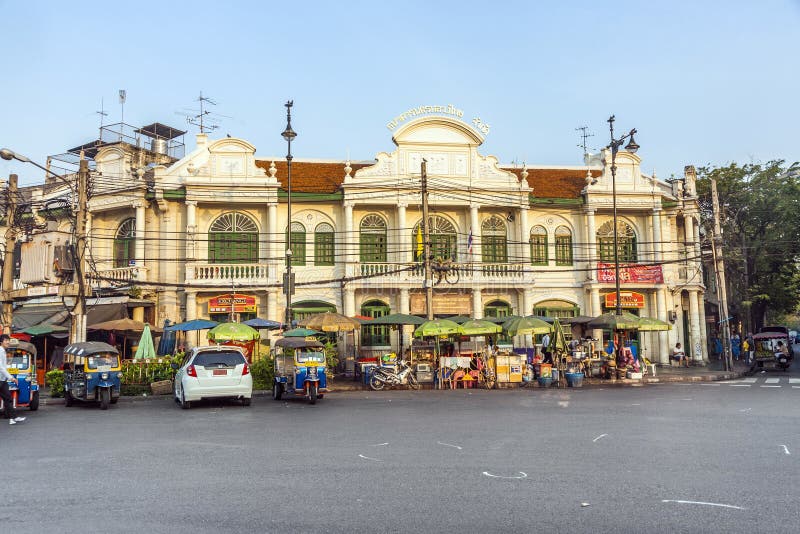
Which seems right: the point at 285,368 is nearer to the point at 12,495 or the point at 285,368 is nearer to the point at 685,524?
the point at 12,495

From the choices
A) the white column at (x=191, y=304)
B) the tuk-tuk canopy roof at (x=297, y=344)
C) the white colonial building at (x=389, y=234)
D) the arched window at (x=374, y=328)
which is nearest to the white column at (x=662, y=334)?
the white colonial building at (x=389, y=234)

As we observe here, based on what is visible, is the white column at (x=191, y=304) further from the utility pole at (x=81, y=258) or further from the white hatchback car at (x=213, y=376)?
the white hatchback car at (x=213, y=376)

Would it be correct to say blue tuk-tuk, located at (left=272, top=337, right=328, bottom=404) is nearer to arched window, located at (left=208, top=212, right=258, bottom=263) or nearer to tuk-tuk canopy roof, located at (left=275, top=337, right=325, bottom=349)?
tuk-tuk canopy roof, located at (left=275, top=337, right=325, bottom=349)

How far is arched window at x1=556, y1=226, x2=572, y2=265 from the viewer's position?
3419 cm

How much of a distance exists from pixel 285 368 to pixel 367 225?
13882 mm

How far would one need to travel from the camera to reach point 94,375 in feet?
57.9

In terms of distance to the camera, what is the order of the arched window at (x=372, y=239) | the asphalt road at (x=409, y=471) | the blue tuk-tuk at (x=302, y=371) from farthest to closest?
the arched window at (x=372, y=239) → the blue tuk-tuk at (x=302, y=371) → the asphalt road at (x=409, y=471)

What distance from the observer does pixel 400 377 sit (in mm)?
23453

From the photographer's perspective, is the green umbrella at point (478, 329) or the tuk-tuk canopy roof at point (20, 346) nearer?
the tuk-tuk canopy roof at point (20, 346)

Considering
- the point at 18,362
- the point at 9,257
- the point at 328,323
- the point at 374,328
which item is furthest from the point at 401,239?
the point at 18,362

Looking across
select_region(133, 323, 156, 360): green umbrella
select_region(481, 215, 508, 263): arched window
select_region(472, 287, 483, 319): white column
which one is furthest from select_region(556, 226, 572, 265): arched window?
select_region(133, 323, 156, 360): green umbrella

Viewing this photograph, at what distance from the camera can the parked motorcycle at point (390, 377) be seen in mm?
23234

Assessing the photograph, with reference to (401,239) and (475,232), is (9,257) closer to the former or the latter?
(401,239)

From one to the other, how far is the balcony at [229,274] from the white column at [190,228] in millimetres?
652
